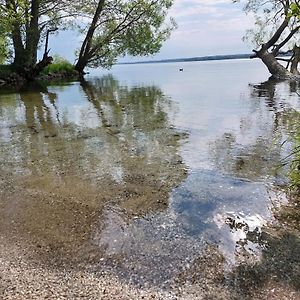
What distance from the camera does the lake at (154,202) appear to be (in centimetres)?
320

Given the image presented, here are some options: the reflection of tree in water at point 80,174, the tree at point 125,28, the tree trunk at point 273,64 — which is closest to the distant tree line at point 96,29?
the tree at point 125,28

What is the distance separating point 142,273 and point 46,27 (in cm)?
3086

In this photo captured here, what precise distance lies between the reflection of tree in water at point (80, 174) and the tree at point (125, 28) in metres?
23.1

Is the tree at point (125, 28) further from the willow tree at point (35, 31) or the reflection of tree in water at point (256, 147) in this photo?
the reflection of tree in water at point (256, 147)

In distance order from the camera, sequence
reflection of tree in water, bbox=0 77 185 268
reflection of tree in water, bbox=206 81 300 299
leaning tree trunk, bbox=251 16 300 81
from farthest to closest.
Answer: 1. leaning tree trunk, bbox=251 16 300 81
2. reflection of tree in water, bbox=0 77 185 268
3. reflection of tree in water, bbox=206 81 300 299

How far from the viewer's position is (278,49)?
2981 cm

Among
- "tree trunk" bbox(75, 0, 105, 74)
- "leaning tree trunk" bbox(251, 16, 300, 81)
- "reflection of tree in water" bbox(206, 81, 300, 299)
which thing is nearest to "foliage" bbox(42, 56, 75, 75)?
"tree trunk" bbox(75, 0, 105, 74)

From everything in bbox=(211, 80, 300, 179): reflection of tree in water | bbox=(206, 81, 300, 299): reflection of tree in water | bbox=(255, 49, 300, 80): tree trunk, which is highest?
bbox=(255, 49, 300, 80): tree trunk

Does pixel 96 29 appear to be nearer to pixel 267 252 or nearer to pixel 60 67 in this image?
pixel 60 67

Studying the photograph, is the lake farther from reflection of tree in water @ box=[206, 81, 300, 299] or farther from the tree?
the tree

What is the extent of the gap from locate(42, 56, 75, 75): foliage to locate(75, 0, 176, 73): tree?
394 cm

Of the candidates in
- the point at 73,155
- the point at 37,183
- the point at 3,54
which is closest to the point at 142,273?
the point at 37,183

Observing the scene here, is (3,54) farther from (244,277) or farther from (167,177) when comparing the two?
(244,277)

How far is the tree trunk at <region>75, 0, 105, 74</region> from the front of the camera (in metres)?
31.2
